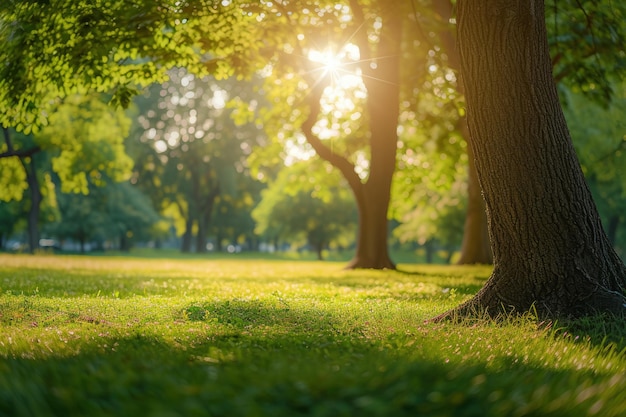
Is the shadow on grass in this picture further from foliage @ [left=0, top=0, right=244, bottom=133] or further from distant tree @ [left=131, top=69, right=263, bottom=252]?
distant tree @ [left=131, top=69, right=263, bottom=252]

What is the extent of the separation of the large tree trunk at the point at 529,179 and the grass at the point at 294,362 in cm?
57

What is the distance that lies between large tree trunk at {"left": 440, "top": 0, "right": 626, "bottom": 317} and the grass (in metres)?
0.57

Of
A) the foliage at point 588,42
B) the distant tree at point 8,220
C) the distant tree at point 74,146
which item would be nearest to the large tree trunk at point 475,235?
the foliage at point 588,42

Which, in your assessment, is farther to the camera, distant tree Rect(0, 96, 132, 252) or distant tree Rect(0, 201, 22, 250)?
distant tree Rect(0, 201, 22, 250)

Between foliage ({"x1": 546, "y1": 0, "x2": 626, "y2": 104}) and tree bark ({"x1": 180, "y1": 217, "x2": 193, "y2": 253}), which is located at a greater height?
foliage ({"x1": 546, "y1": 0, "x2": 626, "y2": 104})

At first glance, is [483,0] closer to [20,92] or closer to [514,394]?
[514,394]

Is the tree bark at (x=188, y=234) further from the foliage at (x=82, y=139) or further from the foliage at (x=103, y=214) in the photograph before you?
the foliage at (x=82, y=139)

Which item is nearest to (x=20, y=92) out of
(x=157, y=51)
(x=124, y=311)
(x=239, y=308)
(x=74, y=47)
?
(x=74, y=47)

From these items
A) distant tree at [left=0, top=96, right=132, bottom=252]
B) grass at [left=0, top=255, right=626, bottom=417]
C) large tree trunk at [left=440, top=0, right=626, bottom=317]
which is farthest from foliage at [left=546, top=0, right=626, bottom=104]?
distant tree at [left=0, top=96, right=132, bottom=252]

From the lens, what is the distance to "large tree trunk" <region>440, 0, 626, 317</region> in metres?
6.84

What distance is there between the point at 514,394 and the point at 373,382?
85 centimetres

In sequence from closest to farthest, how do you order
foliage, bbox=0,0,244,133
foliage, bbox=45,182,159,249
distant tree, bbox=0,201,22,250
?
foliage, bbox=0,0,244,133
distant tree, bbox=0,201,22,250
foliage, bbox=45,182,159,249

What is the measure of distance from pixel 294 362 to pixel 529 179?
3.94 meters

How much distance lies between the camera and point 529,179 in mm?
6875
